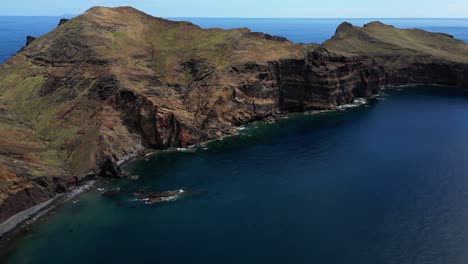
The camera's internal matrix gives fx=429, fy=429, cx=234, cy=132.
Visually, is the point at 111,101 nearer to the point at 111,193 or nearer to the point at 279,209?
the point at 111,193

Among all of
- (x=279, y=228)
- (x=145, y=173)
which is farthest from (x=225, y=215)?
(x=145, y=173)

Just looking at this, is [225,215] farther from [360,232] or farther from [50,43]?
[50,43]

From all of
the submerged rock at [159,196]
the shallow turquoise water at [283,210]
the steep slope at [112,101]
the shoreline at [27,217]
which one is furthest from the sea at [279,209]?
the steep slope at [112,101]

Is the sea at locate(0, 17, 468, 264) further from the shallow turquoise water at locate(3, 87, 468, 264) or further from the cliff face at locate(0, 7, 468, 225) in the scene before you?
the cliff face at locate(0, 7, 468, 225)

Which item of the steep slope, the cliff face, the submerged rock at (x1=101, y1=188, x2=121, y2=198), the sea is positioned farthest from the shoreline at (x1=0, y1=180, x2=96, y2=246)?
the submerged rock at (x1=101, y1=188, x2=121, y2=198)

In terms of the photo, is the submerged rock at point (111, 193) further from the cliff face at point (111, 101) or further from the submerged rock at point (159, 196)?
the cliff face at point (111, 101)

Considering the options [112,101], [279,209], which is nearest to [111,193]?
[279,209]
